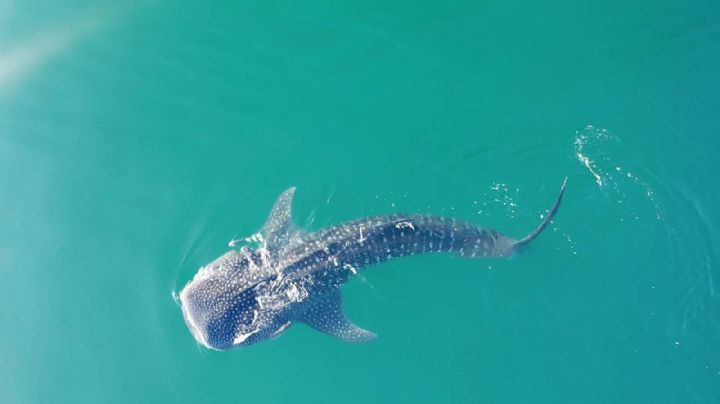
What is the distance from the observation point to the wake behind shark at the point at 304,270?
315 inches

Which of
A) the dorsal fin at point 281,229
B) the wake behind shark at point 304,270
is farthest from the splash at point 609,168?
the dorsal fin at point 281,229

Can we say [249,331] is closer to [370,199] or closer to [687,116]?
[370,199]

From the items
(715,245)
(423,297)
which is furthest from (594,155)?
(423,297)

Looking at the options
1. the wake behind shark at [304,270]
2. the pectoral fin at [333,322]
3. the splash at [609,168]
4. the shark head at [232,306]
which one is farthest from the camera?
the splash at [609,168]

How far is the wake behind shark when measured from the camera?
26.2 ft

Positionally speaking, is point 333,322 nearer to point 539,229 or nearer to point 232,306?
point 232,306

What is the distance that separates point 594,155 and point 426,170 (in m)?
2.75

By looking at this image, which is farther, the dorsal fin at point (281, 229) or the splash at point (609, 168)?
the splash at point (609, 168)

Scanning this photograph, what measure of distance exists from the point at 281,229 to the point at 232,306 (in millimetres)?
1544

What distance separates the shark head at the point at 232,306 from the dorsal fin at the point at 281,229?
1.39ft

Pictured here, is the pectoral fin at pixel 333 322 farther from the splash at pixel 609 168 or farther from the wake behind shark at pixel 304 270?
the splash at pixel 609 168

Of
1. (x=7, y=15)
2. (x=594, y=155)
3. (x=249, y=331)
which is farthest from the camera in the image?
(x=7, y=15)

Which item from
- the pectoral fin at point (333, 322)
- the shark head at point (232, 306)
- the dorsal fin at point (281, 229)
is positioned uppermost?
the dorsal fin at point (281, 229)

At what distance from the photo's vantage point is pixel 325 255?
8.23 m
